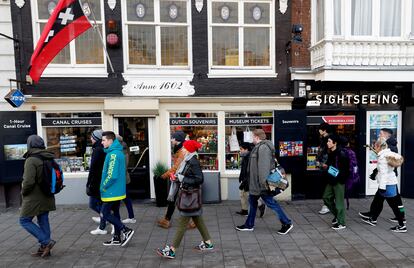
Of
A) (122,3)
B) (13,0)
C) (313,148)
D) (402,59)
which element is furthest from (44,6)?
(402,59)

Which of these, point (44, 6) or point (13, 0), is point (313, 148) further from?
point (13, 0)

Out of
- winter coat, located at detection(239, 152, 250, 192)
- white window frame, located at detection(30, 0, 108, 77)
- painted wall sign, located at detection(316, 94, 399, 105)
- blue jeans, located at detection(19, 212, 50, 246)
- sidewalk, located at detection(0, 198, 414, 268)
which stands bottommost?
sidewalk, located at detection(0, 198, 414, 268)

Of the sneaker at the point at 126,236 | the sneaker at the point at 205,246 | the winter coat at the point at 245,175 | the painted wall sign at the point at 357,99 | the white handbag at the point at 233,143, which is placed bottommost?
the sneaker at the point at 205,246

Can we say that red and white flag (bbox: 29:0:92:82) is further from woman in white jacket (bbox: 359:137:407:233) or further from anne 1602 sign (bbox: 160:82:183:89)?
woman in white jacket (bbox: 359:137:407:233)

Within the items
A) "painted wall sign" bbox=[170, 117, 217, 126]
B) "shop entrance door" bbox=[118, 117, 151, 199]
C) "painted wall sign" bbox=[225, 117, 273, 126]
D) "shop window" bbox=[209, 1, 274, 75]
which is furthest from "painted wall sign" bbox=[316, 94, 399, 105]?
"shop entrance door" bbox=[118, 117, 151, 199]

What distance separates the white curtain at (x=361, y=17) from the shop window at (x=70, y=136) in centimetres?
673

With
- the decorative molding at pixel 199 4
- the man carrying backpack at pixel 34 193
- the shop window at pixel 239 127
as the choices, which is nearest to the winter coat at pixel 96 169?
the man carrying backpack at pixel 34 193

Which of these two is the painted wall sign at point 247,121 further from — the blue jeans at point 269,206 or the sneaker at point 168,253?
the sneaker at point 168,253

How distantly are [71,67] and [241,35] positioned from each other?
173 inches

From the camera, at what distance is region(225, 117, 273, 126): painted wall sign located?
804 cm

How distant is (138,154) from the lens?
8.02 metres

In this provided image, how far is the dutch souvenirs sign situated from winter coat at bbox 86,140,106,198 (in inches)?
119

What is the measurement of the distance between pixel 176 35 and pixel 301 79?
3380mm

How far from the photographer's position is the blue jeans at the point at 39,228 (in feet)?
15.3
